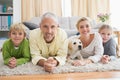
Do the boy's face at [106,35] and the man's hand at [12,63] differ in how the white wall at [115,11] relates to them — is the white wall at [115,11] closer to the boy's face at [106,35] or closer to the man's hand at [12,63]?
the boy's face at [106,35]

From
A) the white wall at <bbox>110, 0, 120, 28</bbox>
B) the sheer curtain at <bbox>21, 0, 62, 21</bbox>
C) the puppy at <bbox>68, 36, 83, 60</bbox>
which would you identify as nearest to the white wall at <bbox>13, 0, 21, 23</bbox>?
the sheer curtain at <bbox>21, 0, 62, 21</bbox>

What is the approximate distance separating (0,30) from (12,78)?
2.65 metres

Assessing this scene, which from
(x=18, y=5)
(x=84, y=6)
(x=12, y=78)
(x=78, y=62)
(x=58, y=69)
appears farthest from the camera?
(x=84, y=6)

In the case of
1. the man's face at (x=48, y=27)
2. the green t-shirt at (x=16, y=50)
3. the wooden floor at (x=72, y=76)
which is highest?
the man's face at (x=48, y=27)

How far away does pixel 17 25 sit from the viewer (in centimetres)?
164

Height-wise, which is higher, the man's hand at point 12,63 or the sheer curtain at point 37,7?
the sheer curtain at point 37,7

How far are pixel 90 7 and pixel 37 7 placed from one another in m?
1.06

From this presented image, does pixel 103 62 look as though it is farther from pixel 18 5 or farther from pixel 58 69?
pixel 18 5

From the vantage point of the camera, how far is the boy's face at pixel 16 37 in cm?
162

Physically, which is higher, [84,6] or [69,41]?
[84,6]

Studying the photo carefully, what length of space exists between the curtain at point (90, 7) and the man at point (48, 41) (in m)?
2.73

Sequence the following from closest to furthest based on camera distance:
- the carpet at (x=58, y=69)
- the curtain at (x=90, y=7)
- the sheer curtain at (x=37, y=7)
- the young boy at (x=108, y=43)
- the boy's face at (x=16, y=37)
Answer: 1. the carpet at (x=58, y=69)
2. the boy's face at (x=16, y=37)
3. the young boy at (x=108, y=43)
4. the sheer curtain at (x=37, y=7)
5. the curtain at (x=90, y=7)

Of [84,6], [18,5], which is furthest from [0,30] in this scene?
[84,6]

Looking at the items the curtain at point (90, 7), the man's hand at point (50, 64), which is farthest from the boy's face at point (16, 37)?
the curtain at point (90, 7)
